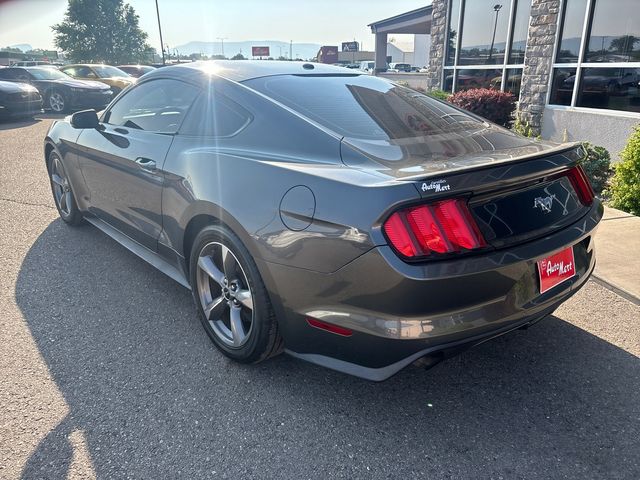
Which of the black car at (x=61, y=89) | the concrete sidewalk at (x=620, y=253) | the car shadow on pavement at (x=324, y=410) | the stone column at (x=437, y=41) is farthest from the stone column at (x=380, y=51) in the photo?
the car shadow on pavement at (x=324, y=410)

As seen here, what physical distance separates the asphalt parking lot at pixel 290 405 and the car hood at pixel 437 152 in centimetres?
116

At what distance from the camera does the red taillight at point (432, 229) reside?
6.24ft

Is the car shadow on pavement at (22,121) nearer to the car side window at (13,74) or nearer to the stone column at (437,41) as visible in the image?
the car side window at (13,74)

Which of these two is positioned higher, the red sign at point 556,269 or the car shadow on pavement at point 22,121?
the red sign at point 556,269

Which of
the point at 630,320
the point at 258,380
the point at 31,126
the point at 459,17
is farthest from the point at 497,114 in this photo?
the point at 31,126

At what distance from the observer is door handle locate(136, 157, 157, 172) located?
3.09 metres

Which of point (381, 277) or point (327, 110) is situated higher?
point (327, 110)

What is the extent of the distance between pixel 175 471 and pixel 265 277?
89 cm

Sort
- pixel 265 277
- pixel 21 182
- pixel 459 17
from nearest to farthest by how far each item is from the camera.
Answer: pixel 265 277 < pixel 21 182 < pixel 459 17

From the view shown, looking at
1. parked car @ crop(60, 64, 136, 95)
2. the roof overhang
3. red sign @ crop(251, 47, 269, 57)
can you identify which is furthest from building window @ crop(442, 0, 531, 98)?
red sign @ crop(251, 47, 269, 57)

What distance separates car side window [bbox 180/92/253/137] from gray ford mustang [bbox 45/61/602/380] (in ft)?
0.04

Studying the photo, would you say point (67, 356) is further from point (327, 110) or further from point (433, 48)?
point (433, 48)

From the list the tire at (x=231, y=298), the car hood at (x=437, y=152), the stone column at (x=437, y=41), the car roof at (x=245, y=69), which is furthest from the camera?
the stone column at (x=437, y=41)

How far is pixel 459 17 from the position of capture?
1108 centimetres
